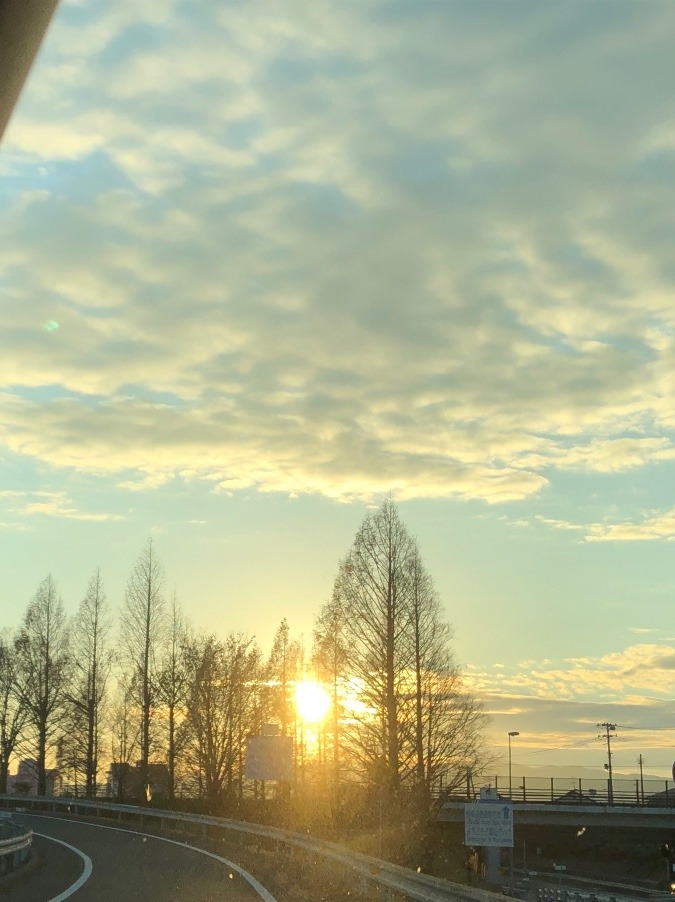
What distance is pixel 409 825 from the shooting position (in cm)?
2977

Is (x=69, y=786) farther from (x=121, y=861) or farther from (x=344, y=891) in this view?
(x=344, y=891)

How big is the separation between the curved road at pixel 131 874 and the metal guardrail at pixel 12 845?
1.93 feet

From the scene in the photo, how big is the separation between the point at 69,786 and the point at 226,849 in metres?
68.5

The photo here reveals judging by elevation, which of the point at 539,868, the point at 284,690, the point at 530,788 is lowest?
the point at 539,868

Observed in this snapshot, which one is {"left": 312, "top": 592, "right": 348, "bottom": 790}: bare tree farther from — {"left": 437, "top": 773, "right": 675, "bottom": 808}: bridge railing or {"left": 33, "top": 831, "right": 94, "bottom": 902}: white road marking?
{"left": 437, "top": 773, "right": 675, "bottom": 808}: bridge railing

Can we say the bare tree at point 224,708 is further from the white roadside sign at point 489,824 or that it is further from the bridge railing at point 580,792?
the white roadside sign at point 489,824

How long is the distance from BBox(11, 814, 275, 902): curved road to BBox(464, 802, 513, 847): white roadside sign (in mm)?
7140

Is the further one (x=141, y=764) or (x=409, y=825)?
(x=141, y=764)

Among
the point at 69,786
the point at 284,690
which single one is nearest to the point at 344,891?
the point at 284,690

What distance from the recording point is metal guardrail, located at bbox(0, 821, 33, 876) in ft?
79.2

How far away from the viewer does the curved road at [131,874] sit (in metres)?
19.2

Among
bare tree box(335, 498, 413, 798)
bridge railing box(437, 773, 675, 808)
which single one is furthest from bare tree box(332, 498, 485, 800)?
bridge railing box(437, 773, 675, 808)

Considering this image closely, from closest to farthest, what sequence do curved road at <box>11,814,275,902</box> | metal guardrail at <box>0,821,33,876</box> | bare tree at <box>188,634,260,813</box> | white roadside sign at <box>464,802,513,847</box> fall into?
curved road at <box>11,814,275,902</box>
metal guardrail at <box>0,821,33,876</box>
white roadside sign at <box>464,802,513,847</box>
bare tree at <box>188,634,260,813</box>

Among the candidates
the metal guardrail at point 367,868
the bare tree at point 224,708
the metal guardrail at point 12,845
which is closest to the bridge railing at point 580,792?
the bare tree at point 224,708
